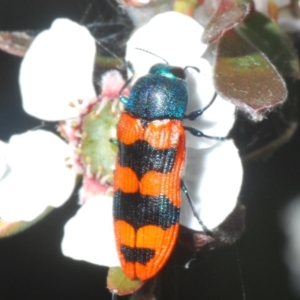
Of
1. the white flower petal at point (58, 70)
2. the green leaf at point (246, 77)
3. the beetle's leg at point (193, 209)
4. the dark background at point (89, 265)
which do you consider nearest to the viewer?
the green leaf at point (246, 77)

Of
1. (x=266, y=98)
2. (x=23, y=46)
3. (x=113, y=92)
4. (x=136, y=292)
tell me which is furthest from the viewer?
(x=113, y=92)

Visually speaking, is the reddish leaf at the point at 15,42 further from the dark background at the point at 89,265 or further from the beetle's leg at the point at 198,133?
the dark background at the point at 89,265

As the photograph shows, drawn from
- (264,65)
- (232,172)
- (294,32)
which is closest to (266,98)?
(264,65)

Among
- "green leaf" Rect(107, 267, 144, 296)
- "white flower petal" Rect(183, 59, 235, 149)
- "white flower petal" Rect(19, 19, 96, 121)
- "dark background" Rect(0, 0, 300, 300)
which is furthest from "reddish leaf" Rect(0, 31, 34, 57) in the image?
"dark background" Rect(0, 0, 300, 300)

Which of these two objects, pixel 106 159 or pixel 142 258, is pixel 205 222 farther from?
pixel 106 159

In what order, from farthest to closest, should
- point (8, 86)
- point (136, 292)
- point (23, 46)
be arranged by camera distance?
1. point (8, 86)
2. point (23, 46)
3. point (136, 292)

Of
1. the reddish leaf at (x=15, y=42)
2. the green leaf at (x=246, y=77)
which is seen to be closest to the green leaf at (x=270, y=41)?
the green leaf at (x=246, y=77)
